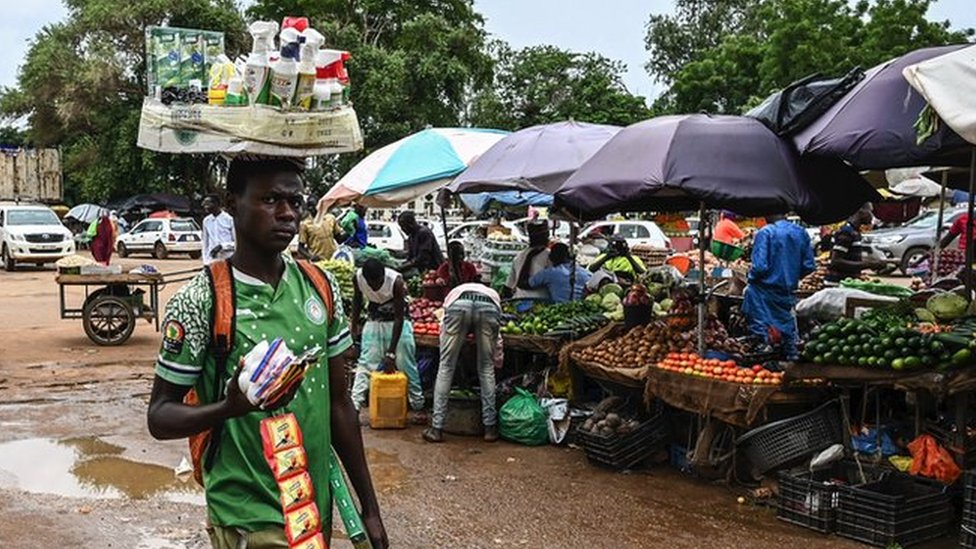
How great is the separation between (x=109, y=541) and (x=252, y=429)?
4.23 meters

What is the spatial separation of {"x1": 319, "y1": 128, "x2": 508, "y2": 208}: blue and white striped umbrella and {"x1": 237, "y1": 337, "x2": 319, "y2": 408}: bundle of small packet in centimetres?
883

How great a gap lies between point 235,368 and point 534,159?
7662 millimetres

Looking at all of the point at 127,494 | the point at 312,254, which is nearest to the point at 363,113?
the point at 312,254

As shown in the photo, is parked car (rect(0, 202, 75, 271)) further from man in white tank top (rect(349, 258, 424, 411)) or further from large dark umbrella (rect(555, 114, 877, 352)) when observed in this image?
large dark umbrella (rect(555, 114, 877, 352))

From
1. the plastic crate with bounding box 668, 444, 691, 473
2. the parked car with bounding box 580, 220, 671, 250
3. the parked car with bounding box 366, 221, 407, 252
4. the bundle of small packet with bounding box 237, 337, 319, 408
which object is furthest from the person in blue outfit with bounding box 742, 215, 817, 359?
the parked car with bounding box 366, 221, 407, 252

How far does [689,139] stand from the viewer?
24.6 ft

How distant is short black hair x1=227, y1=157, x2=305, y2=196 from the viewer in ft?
8.86

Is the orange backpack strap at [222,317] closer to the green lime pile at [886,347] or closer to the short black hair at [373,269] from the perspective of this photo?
the green lime pile at [886,347]

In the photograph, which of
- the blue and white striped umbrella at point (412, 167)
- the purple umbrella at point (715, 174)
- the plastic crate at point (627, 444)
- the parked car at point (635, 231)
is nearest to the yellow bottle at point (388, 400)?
the plastic crate at point (627, 444)

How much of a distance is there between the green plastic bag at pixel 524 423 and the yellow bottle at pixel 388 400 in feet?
3.27

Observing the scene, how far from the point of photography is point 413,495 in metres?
7.26

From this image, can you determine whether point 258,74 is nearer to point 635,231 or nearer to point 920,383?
point 920,383

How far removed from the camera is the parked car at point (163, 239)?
33938mm

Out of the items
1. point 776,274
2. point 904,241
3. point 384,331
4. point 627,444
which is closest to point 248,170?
point 627,444
